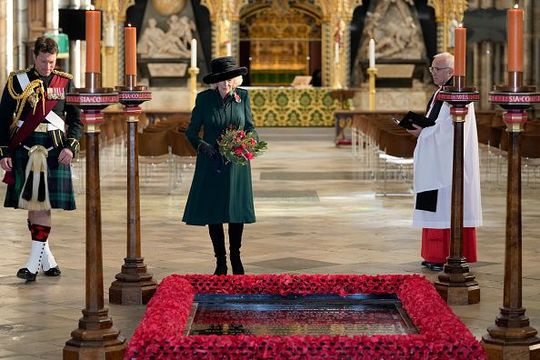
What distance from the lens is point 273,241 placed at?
11.9 meters

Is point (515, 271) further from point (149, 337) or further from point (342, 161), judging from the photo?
point (342, 161)

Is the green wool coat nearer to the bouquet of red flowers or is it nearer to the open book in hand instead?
the bouquet of red flowers

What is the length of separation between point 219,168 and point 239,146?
322 millimetres

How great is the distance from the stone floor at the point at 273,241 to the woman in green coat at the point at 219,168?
77 cm

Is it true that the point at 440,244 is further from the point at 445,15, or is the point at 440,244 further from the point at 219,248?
the point at 445,15

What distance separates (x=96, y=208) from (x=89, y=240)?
17 cm

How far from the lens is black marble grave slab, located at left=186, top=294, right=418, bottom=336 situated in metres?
6.81

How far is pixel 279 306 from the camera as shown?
7.59 meters

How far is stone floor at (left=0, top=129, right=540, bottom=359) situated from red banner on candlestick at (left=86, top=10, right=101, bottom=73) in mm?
1578

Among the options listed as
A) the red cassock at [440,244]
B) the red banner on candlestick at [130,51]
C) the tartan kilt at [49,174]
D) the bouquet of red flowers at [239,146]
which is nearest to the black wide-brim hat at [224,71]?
the bouquet of red flowers at [239,146]

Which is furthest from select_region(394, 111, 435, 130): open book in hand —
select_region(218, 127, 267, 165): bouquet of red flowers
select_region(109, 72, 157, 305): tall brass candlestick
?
select_region(109, 72, 157, 305): tall brass candlestick

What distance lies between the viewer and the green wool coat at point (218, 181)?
29.1 ft

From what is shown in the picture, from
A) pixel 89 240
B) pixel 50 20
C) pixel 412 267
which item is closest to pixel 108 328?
pixel 89 240

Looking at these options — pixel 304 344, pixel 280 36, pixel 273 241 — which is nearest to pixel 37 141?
pixel 273 241
